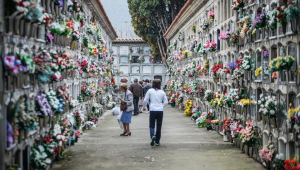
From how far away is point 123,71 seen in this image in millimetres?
29062

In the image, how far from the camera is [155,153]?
8203mm

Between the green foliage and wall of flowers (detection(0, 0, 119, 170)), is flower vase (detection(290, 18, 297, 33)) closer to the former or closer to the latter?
wall of flowers (detection(0, 0, 119, 170))

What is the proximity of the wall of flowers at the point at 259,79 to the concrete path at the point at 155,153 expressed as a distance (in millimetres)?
415

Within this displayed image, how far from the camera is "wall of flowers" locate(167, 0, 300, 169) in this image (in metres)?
5.59

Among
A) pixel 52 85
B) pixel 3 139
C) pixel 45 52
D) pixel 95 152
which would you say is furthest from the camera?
pixel 95 152

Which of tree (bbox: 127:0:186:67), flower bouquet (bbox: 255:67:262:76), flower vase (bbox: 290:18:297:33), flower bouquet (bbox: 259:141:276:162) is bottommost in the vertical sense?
flower bouquet (bbox: 259:141:276:162)

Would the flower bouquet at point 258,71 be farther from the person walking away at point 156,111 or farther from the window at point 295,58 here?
the person walking away at point 156,111

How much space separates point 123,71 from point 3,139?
24.8 m

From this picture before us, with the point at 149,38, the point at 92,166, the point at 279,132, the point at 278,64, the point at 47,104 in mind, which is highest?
the point at 149,38

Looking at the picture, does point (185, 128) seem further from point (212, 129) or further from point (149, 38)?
point (149, 38)

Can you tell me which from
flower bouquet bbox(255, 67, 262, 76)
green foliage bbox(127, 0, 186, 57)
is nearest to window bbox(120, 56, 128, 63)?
green foliage bbox(127, 0, 186, 57)

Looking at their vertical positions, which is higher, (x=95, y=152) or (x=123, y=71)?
(x=123, y=71)

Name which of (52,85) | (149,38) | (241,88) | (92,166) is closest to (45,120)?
(52,85)

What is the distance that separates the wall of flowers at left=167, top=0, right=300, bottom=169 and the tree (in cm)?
1499
